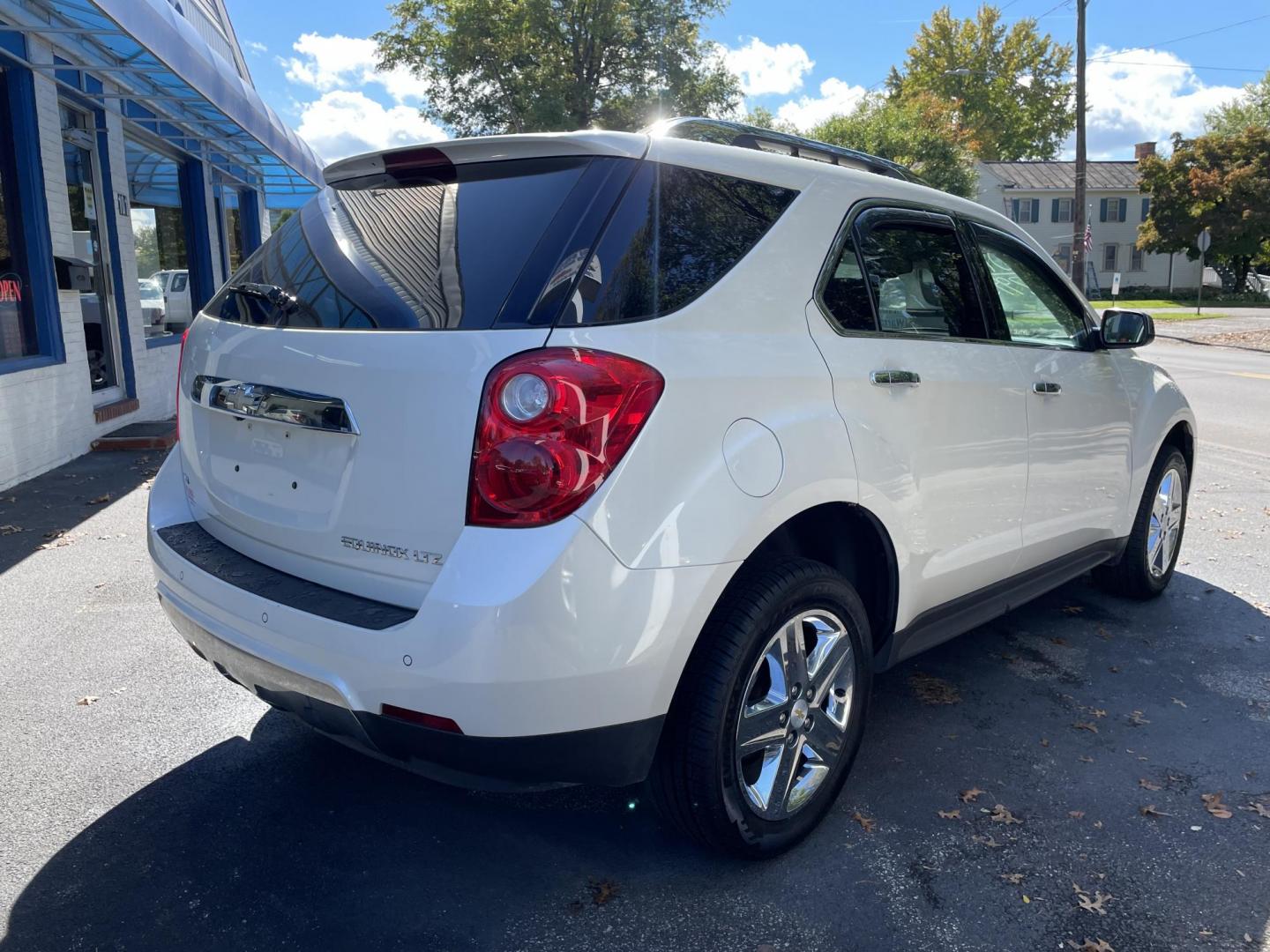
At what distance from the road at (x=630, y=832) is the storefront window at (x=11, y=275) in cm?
462

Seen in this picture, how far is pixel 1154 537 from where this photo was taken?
479 cm

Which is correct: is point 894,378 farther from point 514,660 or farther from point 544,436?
point 514,660

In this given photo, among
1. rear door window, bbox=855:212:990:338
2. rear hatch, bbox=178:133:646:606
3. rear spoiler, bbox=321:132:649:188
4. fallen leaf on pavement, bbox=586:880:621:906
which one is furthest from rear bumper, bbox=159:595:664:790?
rear door window, bbox=855:212:990:338

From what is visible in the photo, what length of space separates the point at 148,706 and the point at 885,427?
2741 millimetres

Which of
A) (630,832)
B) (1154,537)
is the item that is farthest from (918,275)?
(1154,537)

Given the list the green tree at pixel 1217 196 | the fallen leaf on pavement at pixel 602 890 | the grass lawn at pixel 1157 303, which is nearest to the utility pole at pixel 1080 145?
the grass lawn at pixel 1157 303

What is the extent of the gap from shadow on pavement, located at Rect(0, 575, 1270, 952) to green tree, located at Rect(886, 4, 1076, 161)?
231ft

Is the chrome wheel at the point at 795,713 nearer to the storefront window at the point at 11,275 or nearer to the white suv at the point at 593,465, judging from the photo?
the white suv at the point at 593,465

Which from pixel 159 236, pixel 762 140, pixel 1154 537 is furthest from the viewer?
pixel 159 236

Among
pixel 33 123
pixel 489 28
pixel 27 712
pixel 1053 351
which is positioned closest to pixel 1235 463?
pixel 1053 351

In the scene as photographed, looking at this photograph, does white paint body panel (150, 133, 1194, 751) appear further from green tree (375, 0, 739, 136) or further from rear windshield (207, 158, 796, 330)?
green tree (375, 0, 739, 136)

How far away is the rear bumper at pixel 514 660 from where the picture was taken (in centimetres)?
209

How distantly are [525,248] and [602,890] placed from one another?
161 cm

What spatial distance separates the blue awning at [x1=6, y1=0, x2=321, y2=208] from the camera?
22.8ft
